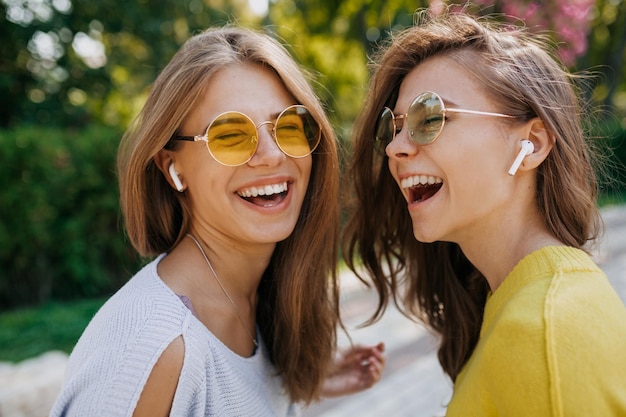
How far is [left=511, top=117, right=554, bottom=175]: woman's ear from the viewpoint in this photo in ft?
6.36

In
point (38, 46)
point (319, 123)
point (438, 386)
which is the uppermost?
point (38, 46)

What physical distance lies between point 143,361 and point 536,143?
1521 mm

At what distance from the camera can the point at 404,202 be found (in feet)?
8.65

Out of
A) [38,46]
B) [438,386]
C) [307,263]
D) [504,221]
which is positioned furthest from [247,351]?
[38,46]

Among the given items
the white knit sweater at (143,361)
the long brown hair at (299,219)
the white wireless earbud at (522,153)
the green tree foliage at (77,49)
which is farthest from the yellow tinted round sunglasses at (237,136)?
the green tree foliage at (77,49)

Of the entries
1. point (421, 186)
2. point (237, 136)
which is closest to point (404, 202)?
point (421, 186)

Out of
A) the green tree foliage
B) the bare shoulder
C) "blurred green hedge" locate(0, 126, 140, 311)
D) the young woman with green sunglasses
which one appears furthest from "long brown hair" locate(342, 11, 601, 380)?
the green tree foliage

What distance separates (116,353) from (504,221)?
1.38 m

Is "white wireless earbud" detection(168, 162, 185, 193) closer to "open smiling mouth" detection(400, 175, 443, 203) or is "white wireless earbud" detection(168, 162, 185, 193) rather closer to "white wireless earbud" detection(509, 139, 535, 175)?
"open smiling mouth" detection(400, 175, 443, 203)

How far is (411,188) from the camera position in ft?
7.18

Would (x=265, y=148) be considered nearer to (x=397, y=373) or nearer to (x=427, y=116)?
(x=427, y=116)

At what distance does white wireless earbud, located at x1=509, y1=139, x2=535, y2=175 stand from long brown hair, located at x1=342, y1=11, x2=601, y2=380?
0.09m

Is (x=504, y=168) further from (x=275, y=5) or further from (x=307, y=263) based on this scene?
(x=275, y=5)

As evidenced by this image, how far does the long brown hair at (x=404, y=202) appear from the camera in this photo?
197 cm
